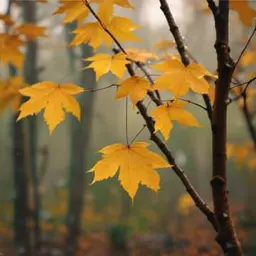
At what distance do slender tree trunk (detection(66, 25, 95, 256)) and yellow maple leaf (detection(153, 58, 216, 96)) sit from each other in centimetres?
386

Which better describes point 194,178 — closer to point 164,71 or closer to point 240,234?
point 240,234

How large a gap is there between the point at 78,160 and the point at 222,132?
4659 millimetres

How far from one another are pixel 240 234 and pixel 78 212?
322 cm

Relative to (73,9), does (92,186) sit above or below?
below

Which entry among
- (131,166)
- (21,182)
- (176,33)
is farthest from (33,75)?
(131,166)

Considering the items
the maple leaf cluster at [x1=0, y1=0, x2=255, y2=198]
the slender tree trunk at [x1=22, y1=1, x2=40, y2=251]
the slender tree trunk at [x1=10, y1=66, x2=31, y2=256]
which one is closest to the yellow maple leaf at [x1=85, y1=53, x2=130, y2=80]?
the maple leaf cluster at [x1=0, y1=0, x2=255, y2=198]

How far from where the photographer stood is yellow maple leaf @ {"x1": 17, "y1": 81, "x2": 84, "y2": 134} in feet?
3.34

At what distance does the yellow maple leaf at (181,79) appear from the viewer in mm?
918

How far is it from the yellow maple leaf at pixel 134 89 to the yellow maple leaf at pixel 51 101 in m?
0.12

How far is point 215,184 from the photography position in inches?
37.5

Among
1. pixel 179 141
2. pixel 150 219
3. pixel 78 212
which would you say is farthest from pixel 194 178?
pixel 78 212

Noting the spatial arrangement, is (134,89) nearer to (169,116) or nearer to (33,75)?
(169,116)

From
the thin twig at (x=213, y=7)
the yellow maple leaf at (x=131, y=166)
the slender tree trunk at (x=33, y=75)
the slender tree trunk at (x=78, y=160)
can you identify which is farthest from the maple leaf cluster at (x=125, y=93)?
the slender tree trunk at (x=78, y=160)

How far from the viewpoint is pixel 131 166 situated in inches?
36.9
